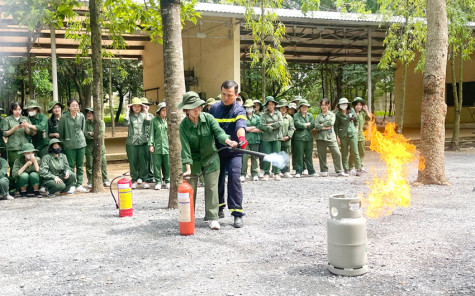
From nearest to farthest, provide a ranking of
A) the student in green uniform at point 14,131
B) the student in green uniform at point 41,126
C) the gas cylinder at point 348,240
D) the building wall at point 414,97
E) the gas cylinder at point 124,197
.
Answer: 1. the gas cylinder at point 348,240
2. the gas cylinder at point 124,197
3. the student in green uniform at point 14,131
4. the student in green uniform at point 41,126
5. the building wall at point 414,97

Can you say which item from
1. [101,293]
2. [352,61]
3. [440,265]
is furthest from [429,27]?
[352,61]

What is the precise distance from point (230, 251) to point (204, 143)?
1761 mm

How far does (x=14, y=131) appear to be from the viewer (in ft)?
33.4

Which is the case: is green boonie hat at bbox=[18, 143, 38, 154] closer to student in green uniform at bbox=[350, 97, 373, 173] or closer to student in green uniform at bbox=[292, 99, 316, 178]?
student in green uniform at bbox=[292, 99, 316, 178]

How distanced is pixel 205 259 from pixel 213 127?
2.02 metres

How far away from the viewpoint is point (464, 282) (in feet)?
14.3

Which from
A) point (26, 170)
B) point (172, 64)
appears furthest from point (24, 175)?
point (172, 64)

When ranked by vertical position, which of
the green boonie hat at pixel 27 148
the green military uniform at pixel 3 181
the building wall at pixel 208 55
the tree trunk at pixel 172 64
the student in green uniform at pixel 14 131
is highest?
the building wall at pixel 208 55

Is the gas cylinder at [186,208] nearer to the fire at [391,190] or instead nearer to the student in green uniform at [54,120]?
the fire at [391,190]

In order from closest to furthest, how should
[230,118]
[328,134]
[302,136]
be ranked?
[230,118]
[328,134]
[302,136]

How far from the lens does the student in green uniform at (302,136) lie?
12.4 m

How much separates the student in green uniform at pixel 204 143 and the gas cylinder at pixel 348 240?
2253 millimetres

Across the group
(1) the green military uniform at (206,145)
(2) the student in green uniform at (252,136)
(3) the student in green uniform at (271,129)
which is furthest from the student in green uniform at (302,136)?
(1) the green military uniform at (206,145)

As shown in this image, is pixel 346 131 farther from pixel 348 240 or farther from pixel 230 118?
pixel 348 240
